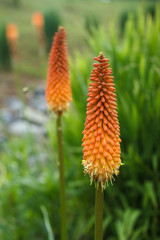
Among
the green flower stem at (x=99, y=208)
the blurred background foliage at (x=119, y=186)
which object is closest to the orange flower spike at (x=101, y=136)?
the green flower stem at (x=99, y=208)

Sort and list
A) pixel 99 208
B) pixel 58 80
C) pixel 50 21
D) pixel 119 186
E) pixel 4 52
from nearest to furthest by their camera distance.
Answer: pixel 99 208 < pixel 58 80 < pixel 119 186 < pixel 4 52 < pixel 50 21

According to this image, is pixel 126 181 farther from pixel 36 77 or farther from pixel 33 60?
pixel 33 60

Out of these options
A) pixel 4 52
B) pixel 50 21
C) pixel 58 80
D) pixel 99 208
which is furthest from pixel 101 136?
pixel 50 21

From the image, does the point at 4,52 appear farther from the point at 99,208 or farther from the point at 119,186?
the point at 99,208

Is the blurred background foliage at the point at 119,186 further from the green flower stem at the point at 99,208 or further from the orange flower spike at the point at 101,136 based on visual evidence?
the orange flower spike at the point at 101,136

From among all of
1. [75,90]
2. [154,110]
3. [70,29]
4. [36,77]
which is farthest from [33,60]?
[154,110]

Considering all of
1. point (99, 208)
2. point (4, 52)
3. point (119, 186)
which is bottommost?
point (119, 186)
